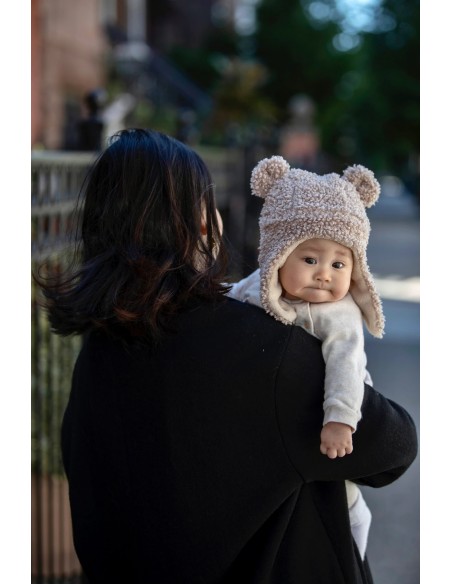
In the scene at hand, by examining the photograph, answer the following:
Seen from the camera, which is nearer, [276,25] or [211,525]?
[211,525]

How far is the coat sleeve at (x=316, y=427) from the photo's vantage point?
1382 mm

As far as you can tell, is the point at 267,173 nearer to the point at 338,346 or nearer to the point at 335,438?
the point at 338,346

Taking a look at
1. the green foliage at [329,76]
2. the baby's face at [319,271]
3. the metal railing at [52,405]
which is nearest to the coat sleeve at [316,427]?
the baby's face at [319,271]

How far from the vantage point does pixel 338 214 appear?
1474mm

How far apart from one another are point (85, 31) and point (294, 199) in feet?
39.7

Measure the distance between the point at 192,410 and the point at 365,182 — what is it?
540 mm

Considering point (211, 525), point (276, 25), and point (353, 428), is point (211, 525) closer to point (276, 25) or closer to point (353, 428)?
point (353, 428)

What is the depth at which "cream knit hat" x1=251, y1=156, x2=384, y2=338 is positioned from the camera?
4.83 ft

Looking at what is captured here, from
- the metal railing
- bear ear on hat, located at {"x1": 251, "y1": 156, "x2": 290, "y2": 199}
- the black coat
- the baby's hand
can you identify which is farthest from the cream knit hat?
the metal railing

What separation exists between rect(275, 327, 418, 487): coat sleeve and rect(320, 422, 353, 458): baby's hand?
3cm

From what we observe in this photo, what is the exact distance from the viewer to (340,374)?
137 cm

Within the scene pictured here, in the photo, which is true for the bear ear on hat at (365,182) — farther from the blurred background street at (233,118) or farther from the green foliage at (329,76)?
the green foliage at (329,76)

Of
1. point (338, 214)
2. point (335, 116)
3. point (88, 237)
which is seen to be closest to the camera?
point (338, 214)
